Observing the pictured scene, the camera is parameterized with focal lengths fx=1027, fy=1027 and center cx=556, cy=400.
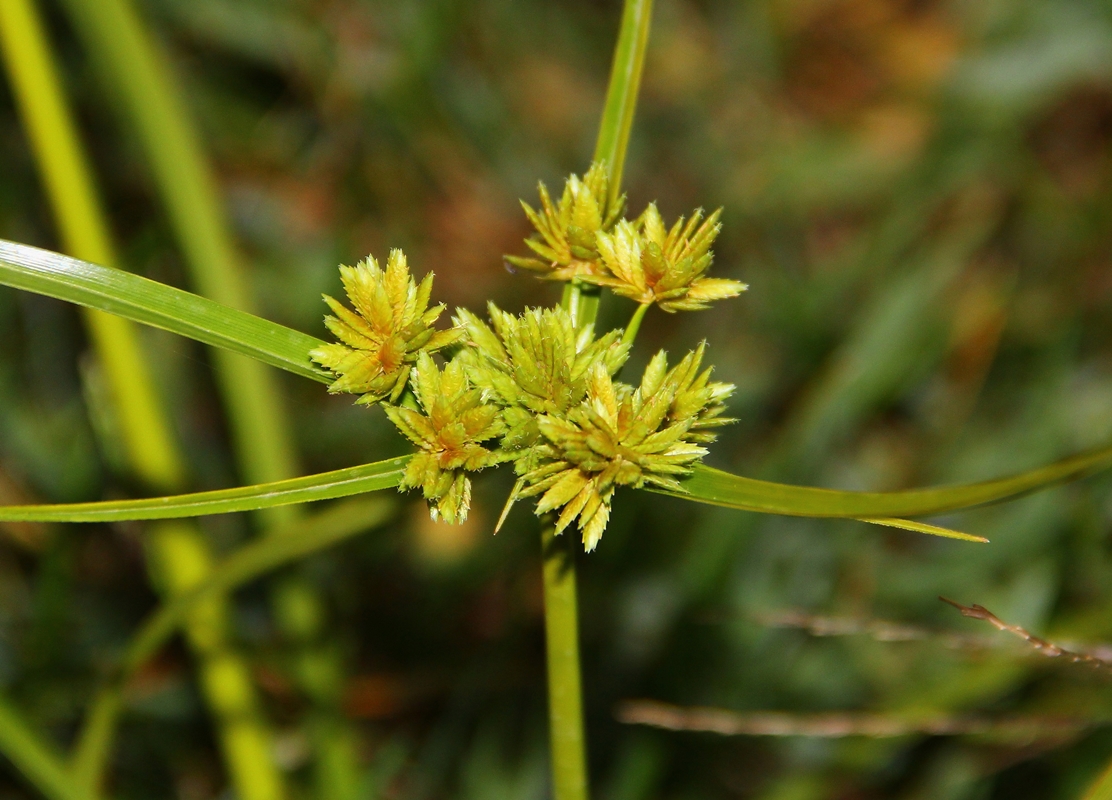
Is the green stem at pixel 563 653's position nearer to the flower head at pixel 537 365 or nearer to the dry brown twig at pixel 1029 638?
the flower head at pixel 537 365

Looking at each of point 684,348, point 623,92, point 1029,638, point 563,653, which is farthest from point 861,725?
point 684,348

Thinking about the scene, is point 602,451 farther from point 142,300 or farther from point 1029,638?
point 1029,638

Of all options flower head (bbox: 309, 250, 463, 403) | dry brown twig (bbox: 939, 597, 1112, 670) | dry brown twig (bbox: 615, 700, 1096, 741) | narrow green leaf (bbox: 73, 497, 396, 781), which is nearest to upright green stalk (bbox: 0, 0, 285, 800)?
narrow green leaf (bbox: 73, 497, 396, 781)

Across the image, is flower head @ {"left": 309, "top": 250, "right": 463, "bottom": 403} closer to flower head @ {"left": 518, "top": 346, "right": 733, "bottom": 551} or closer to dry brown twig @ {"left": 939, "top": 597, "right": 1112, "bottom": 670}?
flower head @ {"left": 518, "top": 346, "right": 733, "bottom": 551}

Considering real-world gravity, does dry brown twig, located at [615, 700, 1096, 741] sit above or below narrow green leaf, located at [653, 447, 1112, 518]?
above

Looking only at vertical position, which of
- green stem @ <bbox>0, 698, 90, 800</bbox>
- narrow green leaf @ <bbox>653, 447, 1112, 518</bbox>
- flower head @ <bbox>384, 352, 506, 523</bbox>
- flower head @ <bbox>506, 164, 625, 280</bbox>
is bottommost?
narrow green leaf @ <bbox>653, 447, 1112, 518</bbox>

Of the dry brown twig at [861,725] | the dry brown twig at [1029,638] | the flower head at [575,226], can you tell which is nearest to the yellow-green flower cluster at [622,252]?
the flower head at [575,226]

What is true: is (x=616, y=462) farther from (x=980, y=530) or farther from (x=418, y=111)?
(x=418, y=111)
